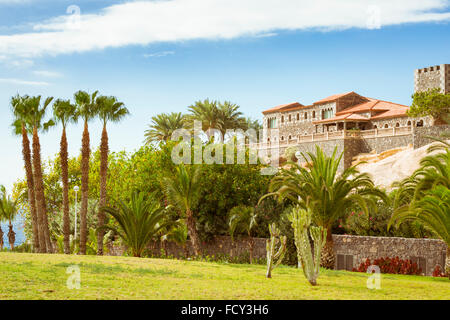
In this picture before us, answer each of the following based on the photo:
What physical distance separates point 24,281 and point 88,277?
1805 mm

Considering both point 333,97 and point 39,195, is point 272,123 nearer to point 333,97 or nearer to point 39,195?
point 333,97

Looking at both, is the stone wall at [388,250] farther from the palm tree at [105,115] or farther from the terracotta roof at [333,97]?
the terracotta roof at [333,97]

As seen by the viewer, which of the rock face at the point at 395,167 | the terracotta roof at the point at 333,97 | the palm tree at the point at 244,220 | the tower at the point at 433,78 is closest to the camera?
the palm tree at the point at 244,220

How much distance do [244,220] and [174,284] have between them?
1938 centimetres

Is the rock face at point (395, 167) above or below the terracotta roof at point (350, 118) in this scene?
below

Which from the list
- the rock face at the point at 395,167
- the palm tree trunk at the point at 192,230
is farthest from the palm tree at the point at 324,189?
the rock face at the point at 395,167

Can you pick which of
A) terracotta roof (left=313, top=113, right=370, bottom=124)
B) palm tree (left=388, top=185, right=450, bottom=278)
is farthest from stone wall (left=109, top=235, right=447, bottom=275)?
terracotta roof (left=313, top=113, right=370, bottom=124)

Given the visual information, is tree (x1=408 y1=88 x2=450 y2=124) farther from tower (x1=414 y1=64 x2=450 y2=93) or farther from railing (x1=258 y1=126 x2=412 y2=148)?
tower (x1=414 y1=64 x2=450 y2=93)

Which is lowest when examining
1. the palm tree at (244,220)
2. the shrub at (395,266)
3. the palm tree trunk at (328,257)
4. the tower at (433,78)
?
the shrub at (395,266)

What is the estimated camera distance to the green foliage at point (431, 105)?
2339 inches

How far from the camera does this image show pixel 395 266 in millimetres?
26250

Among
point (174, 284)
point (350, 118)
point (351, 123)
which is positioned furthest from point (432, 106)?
point (174, 284)

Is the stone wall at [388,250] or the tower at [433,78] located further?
the tower at [433,78]
